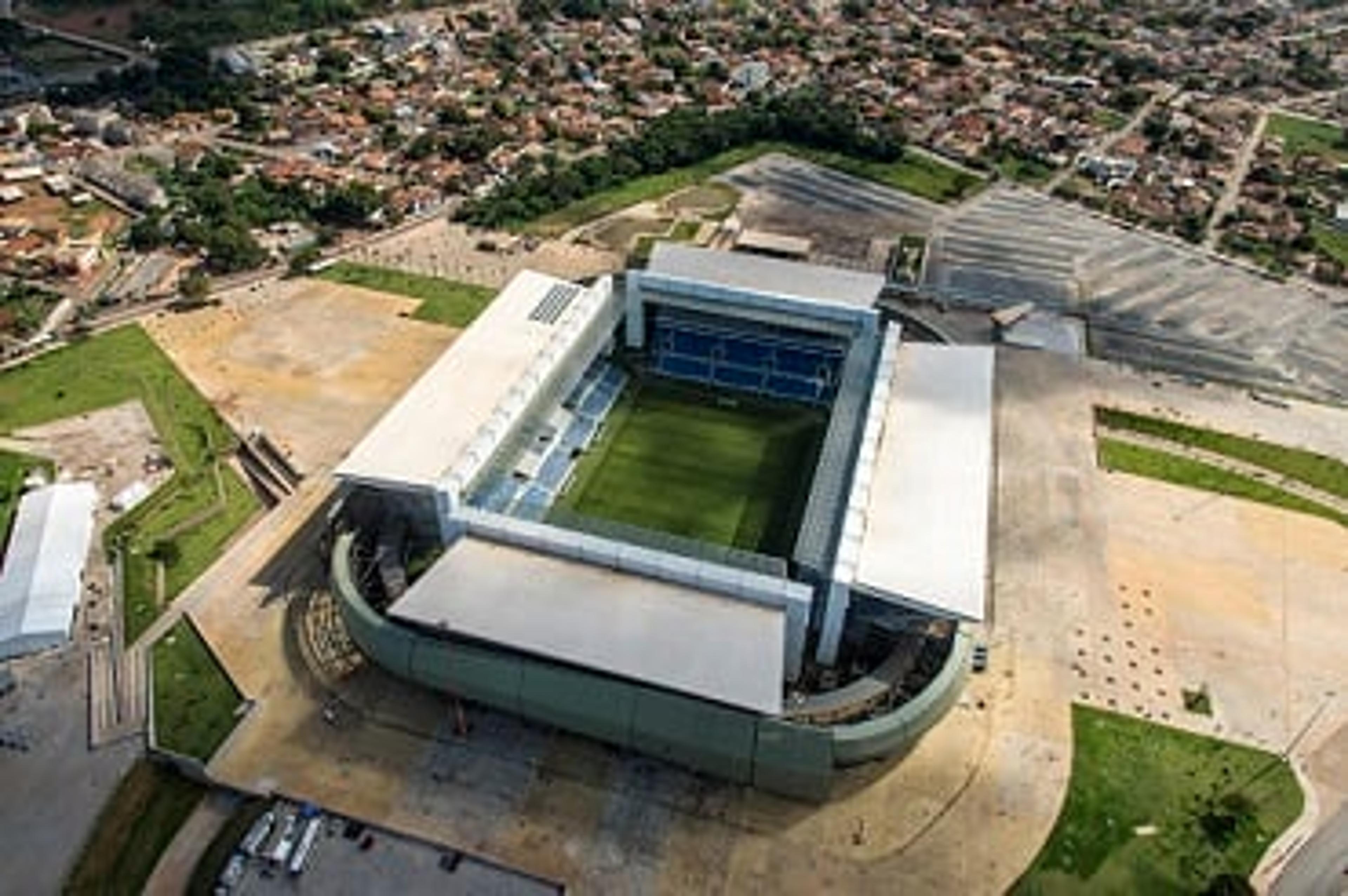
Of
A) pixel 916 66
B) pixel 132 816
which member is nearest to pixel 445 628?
pixel 132 816

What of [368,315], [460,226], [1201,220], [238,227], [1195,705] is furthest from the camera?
[1201,220]

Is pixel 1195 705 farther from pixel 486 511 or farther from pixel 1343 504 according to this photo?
pixel 486 511

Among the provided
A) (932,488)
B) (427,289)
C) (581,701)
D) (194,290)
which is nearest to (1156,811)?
(932,488)

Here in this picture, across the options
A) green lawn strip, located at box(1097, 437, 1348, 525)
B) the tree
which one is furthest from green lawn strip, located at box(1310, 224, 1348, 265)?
the tree

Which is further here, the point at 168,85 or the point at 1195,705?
the point at 168,85

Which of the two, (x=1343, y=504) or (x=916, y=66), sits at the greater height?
(x=916, y=66)

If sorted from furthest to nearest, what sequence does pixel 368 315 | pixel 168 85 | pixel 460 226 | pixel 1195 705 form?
pixel 168 85
pixel 460 226
pixel 368 315
pixel 1195 705

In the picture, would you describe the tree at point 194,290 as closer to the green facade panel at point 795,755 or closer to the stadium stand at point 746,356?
the stadium stand at point 746,356
